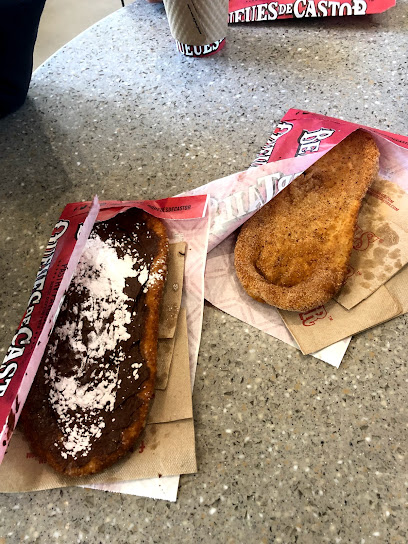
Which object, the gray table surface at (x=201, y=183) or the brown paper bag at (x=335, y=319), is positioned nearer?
the gray table surface at (x=201, y=183)

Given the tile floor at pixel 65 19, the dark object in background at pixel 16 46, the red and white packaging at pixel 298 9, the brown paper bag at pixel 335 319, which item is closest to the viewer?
the brown paper bag at pixel 335 319

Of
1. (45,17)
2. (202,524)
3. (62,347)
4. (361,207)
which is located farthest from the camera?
(45,17)

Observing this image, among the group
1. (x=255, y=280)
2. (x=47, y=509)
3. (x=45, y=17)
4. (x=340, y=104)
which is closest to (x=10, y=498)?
(x=47, y=509)

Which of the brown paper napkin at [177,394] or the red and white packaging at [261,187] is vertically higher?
the red and white packaging at [261,187]

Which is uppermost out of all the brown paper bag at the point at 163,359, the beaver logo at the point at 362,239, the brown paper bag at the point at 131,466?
the beaver logo at the point at 362,239

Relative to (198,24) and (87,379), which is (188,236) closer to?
(87,379)

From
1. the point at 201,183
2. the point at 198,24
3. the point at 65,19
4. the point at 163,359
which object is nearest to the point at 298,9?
the point at 198,24

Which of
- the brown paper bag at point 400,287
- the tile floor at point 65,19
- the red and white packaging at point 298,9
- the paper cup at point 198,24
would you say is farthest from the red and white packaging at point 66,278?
the tile floor at point 65,19

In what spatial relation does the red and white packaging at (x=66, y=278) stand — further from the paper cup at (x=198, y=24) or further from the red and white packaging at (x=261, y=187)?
the paper cup at (x=198, y=24)

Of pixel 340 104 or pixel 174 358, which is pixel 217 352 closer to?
pixel 174 358
